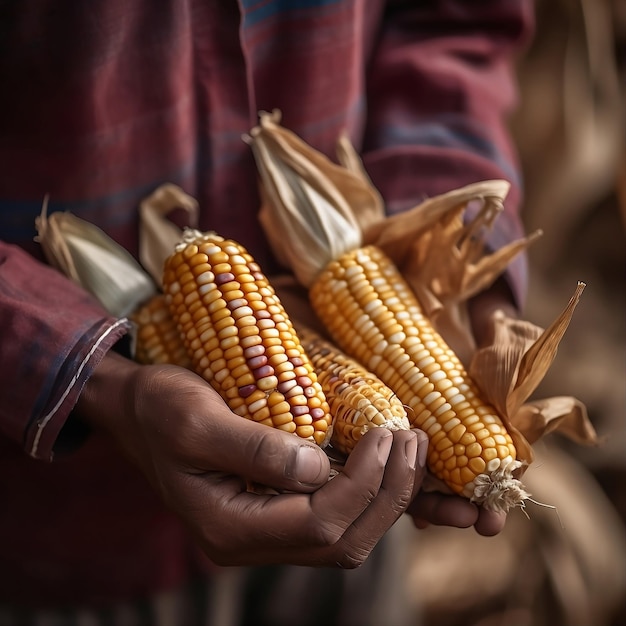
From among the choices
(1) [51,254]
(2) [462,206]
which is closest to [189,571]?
(1) [51,254]

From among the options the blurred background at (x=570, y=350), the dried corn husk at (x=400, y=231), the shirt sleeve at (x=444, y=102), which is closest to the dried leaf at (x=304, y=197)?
the dried corn husk at (x=400, y=231)

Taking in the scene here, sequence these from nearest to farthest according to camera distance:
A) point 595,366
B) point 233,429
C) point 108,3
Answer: point 233,429 < point 108,3 < point 595,366

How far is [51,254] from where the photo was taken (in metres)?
0.76

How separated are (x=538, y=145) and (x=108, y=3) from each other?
1319 millimetres

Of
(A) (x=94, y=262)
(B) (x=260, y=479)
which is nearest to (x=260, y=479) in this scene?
(B) (x=260, y=479)

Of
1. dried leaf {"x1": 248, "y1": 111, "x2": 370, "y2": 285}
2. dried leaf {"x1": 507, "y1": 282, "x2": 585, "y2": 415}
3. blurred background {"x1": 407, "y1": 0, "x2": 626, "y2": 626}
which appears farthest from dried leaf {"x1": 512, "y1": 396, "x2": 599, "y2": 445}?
blurred background {"x1": 407, "y1": 0, "x2": 626, "y2": 626}

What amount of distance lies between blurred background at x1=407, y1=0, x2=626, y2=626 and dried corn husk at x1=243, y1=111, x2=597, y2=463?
2.93 ft

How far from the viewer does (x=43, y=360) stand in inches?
25.4

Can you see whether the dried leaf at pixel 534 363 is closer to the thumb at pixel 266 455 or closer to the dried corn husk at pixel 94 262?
the thumb at pixel 266 455

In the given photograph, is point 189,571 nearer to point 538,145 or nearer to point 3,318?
point 3,318

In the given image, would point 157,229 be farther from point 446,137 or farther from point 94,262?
point 446,137

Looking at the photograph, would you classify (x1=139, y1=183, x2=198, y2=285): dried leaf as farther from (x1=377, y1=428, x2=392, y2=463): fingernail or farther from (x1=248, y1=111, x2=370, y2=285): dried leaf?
(x1=377, y1=428, x2=392, y2=463): fingernail

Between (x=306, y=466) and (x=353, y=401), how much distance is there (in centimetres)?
9

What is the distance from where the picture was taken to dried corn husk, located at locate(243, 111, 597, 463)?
749 mm
